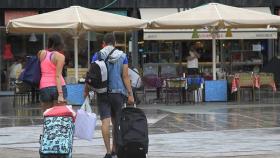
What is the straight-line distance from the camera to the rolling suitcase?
8695 millimetres

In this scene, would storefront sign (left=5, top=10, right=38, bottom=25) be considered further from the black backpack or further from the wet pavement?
the black backpack

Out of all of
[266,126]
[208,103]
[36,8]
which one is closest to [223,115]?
[266,126]

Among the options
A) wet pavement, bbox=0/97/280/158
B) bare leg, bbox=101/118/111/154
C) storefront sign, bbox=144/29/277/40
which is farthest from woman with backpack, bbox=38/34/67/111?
storefront sign, bbox=144/29/277/40

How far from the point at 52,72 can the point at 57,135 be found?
2222 mm

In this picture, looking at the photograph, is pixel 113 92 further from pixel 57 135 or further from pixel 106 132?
pixel 57 135

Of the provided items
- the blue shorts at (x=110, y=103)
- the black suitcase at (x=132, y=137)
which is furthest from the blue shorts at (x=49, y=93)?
the black suitcase at (x=132, y=137)

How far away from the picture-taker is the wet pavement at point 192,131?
11.4 m

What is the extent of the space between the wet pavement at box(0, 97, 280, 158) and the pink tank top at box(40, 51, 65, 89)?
3.95ft

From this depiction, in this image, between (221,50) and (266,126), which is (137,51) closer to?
(221,50)

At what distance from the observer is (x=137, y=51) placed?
2845cm

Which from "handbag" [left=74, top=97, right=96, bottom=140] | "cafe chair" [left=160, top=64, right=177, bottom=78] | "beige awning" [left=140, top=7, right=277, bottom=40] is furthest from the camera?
"cafe chair" [left=160, top=64, right=177, bottom=78]

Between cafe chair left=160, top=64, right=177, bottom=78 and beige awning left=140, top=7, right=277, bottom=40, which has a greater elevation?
beige awning left=140, top=7, right=277, bottom=40

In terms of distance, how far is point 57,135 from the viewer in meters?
8.70

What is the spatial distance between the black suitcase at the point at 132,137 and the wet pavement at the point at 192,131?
5.73ft
